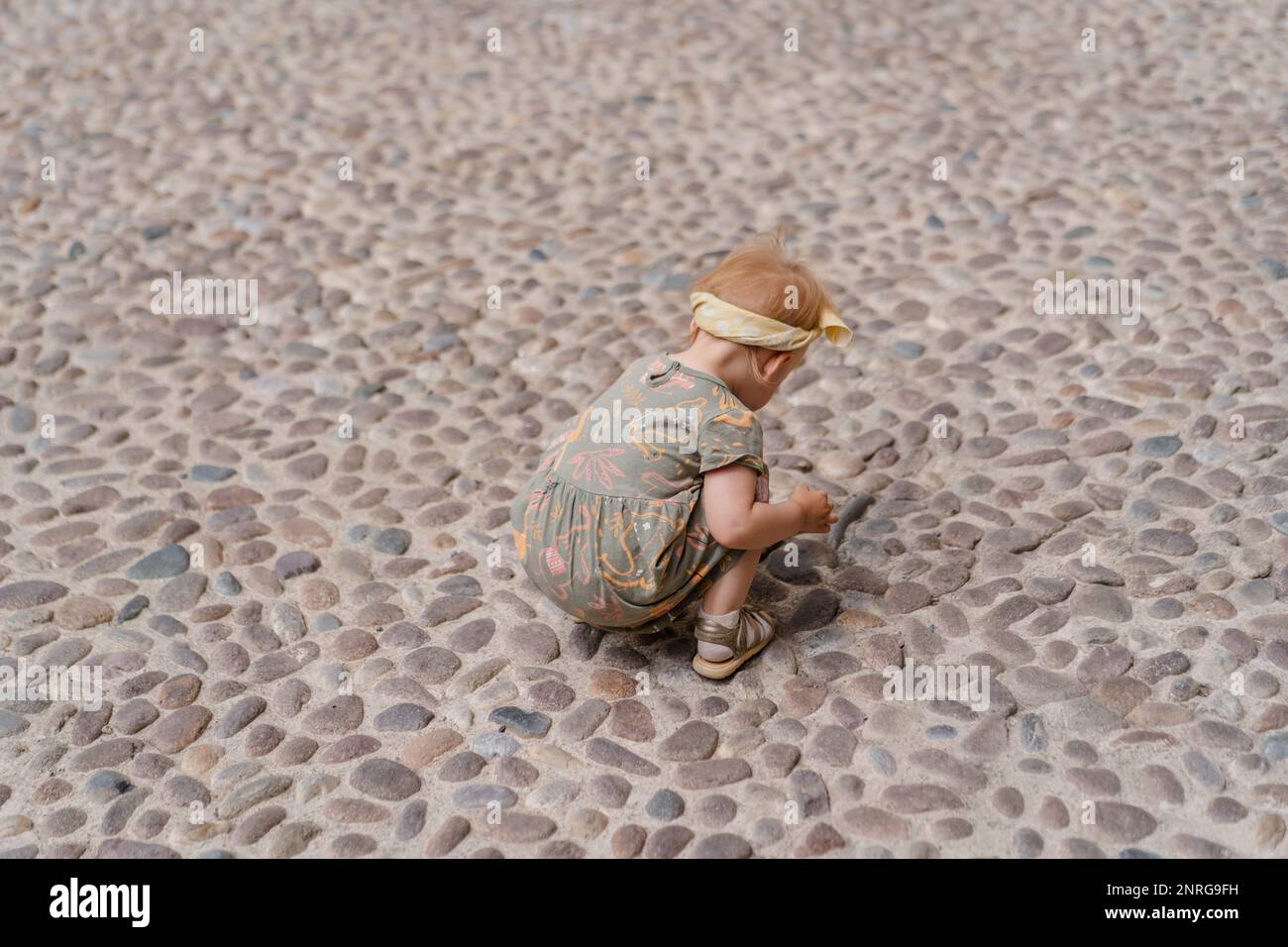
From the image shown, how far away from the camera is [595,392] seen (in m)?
5.00

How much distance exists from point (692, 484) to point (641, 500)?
14 cm

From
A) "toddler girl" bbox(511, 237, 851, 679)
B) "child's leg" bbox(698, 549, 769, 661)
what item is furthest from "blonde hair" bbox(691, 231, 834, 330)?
"child's leg" bbox(698, 549, 769, 661)

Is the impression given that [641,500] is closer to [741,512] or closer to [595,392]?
[741,512]

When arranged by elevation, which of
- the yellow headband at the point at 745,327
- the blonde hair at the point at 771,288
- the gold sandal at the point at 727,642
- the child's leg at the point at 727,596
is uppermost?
the blonde hair at the point at 771,288

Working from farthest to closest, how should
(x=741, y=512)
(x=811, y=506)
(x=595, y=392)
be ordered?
1. (x=595, y=392)
2. (x=811, y=506)
3. (x=741, y=512)

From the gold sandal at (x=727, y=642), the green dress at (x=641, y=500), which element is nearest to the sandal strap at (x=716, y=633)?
the gold sandal at (x=727, y=642)

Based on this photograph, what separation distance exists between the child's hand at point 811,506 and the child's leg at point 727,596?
0.51 feet

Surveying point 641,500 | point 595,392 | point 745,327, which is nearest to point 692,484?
point 641,500

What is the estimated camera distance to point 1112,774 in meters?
3.21

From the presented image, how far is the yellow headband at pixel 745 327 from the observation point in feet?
11.4

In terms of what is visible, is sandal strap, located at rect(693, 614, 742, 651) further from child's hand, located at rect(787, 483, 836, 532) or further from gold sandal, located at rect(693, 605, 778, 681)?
child's hand, located at rect(787, 483, 836, 532)

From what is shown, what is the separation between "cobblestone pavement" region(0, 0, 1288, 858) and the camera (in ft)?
10.8

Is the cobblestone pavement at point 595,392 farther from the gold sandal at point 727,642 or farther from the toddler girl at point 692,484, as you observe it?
the toddler girl at point 692,484

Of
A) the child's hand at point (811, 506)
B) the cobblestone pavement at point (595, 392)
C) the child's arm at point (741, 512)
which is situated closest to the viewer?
the cobblestone pavement at point (595, 392)
